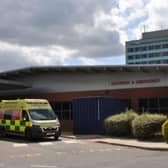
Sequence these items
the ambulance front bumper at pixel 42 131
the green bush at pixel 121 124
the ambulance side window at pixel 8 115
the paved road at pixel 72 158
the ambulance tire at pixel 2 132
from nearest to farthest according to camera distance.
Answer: the paved road at pixel 72 158 → the ambulance front bumper at pixel 42 131 → the green bush at pixel 121 124 → the ambulance side window at pixel 8 115 → the ambulance tire at pixel 2 132

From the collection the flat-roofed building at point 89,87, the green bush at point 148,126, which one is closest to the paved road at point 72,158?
the green bush at point 148,126

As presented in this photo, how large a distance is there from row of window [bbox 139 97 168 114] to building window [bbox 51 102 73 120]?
6.18 meters

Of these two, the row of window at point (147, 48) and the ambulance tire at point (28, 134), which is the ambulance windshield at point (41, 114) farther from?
the row of window at point (147, 48)

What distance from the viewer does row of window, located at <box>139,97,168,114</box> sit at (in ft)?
97.5

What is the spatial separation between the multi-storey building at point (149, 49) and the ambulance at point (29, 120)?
325ft

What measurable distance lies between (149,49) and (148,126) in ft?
345

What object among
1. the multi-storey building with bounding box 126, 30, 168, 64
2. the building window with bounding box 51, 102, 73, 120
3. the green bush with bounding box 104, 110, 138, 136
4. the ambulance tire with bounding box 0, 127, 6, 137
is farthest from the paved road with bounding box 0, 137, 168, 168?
the multi-storey building with bounding box 126, 30, 168, 64

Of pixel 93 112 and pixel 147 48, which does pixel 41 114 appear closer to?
pixel 93 112

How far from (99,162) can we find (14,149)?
641cm

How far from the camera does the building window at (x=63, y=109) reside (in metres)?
34.5

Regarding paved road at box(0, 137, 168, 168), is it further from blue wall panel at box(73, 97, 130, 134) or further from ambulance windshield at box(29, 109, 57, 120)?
blue wall panel at box(73, 97, 130, 134)

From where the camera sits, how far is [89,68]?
105ft

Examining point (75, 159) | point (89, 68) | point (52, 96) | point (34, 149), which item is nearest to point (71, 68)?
point (89, 68)

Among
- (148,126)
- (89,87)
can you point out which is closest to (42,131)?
(148,126)
